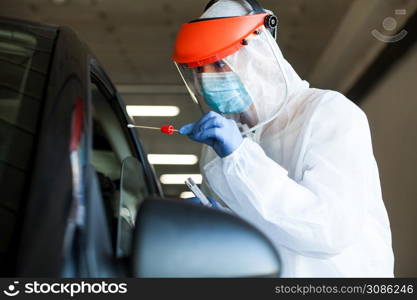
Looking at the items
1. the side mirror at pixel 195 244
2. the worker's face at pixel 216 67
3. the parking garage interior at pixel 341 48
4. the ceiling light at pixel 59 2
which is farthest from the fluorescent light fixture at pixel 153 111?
the side mirror at pixel 195 244

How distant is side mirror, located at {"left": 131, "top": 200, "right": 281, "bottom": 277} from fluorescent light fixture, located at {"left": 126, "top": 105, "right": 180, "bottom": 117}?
8.49m

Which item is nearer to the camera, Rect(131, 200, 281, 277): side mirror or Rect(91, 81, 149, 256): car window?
Rect(131, 200, 281, 277): side mirror

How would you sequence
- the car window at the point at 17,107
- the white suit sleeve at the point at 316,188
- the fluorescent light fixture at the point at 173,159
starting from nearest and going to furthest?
1. the car window at the point at 17,107
2. the white suit sleeve at the point at 316,188
3. the fluorescent light fixture at the point at 173,159

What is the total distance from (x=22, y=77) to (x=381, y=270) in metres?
1.00

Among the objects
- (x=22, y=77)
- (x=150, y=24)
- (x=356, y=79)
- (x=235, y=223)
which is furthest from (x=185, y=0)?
(x=235, y=223)

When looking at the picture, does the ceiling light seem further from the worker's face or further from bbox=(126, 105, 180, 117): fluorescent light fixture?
the worker's face

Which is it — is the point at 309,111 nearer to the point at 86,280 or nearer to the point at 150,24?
the point at 86,280

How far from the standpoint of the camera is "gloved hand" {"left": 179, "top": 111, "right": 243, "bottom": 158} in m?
1.54

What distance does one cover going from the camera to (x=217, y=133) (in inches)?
60.4

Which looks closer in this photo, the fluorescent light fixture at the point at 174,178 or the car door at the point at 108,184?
the car door at the point at 108,184

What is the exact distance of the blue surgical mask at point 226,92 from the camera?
182 centimetres

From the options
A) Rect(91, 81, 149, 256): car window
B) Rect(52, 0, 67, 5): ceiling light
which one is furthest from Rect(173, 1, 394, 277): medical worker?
Rect(52, 0, 67, 5): ceiling light

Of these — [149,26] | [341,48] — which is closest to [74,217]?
[341,48]

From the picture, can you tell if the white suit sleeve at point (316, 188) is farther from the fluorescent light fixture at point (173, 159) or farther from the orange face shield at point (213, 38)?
the fluorescent light fixture at point (173, 159)
